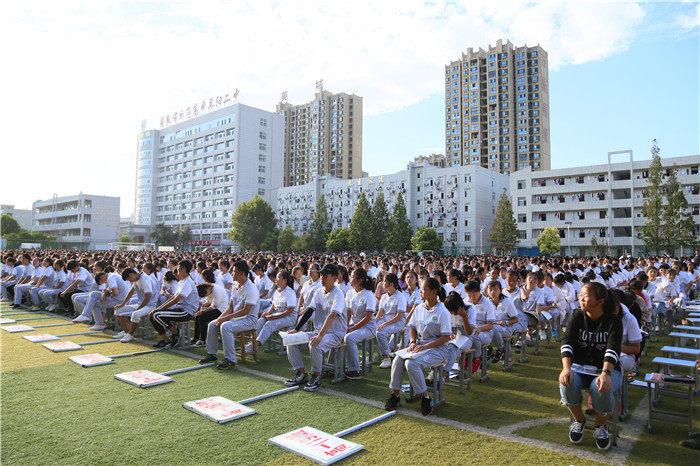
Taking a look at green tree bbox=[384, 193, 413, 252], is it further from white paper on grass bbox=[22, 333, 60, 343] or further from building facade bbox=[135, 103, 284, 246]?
white paper on grass bbox=[22, 333, 60, 343]

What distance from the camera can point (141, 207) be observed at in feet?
291

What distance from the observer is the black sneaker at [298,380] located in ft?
18.4

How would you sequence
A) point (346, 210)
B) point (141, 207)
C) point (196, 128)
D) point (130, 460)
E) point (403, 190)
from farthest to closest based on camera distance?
point (141, 207)
point (196, 128)
point (346, 210)
point (403, 190)
point (130, 460)

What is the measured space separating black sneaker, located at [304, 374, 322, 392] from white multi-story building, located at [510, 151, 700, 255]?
4347 centimetres

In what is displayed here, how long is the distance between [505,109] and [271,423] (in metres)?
81.2

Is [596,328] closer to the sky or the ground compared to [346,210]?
closer to the ground

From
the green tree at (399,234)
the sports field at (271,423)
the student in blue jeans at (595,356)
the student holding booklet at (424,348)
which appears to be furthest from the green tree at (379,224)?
the student in blue jeans at (595,356)

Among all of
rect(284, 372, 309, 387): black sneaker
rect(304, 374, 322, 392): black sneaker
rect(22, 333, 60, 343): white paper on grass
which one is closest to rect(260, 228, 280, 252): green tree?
rect(22, 333, 60, 343): white paper on grass

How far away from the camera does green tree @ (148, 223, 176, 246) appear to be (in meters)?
72.8

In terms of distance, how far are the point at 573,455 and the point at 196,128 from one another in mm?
86831

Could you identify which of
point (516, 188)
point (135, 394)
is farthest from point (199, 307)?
point (516, 188)

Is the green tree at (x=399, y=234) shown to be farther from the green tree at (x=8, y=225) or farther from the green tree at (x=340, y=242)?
the green tree at (x=8, y=225)

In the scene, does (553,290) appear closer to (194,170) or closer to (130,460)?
(130,460)

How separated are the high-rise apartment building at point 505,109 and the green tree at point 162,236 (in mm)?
55783
